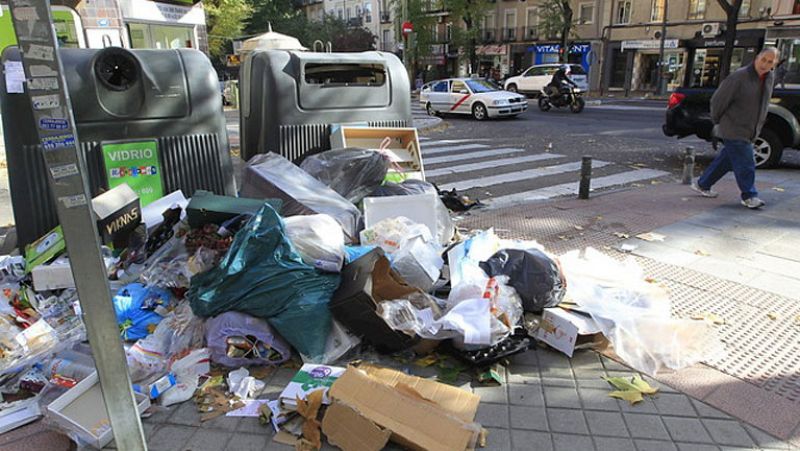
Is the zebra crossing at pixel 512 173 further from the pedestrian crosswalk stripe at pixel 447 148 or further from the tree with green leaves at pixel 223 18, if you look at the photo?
the tree with green leaves at pixel 223 18

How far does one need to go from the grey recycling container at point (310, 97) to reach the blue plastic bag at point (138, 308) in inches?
79.4

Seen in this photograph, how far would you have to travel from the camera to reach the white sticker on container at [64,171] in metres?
1.58

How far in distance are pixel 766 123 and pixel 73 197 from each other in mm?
9036

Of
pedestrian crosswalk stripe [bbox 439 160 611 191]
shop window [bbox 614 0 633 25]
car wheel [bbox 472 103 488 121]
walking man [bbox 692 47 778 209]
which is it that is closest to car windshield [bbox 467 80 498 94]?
car wheel [bbox 472 103 488 121]

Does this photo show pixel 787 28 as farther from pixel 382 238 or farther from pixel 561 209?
pixel 382 238

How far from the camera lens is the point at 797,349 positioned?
9.63 feet

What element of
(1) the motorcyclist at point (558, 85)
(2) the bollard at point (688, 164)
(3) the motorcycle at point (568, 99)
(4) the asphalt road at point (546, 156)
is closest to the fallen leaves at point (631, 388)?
(4) the asphalt road at point (546, 156)

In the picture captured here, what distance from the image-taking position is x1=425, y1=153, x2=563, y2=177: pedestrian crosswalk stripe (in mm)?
8438

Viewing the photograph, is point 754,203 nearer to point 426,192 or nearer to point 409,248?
point 426,192

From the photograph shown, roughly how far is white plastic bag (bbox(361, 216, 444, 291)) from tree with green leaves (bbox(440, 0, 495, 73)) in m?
37.8

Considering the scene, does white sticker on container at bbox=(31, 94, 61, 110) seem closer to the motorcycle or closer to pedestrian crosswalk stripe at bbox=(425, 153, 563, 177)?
pedestrian crosswalk stripe at bbox=(425, 153, 563, 177)

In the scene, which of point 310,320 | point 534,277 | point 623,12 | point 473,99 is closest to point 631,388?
point 534,277

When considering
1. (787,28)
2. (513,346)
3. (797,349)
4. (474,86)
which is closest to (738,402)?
(797,349)

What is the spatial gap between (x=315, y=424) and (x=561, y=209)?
4.39 m
